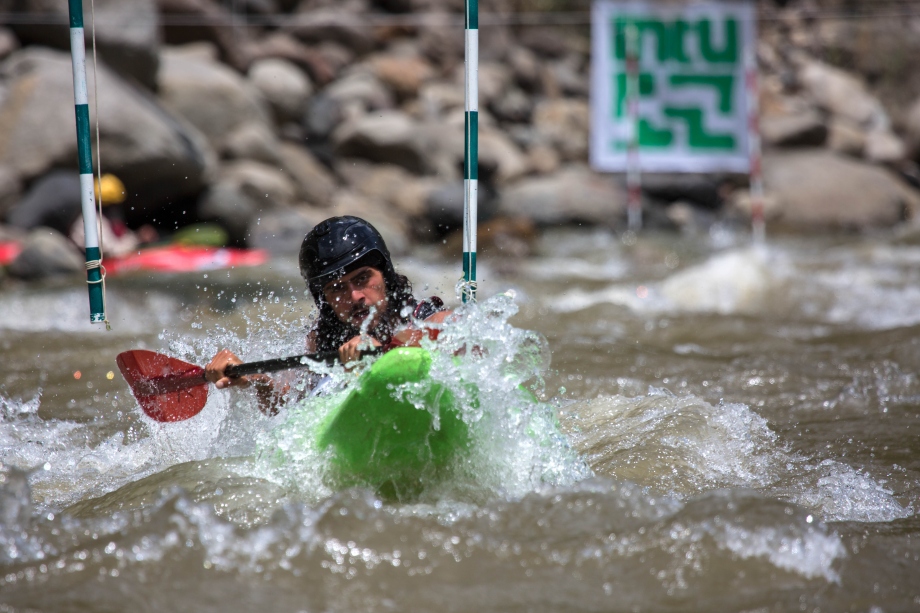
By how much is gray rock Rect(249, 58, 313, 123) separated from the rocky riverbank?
0.03m

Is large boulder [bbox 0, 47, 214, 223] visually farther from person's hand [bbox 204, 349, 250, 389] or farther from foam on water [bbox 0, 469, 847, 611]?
foam on water [bbox 0, 469, 847, 611]

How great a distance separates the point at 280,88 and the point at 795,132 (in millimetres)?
7719

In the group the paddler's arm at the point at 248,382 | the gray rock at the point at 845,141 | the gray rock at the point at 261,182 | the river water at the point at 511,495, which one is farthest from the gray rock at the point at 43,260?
the gray rock at the point at 845,141

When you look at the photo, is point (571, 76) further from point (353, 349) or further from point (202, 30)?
point (353, 349)

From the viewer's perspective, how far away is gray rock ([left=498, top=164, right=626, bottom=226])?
34.9 feet

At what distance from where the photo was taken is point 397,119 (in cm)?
1180

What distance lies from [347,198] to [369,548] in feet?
28.8

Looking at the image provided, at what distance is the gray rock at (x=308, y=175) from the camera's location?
34.2 feet

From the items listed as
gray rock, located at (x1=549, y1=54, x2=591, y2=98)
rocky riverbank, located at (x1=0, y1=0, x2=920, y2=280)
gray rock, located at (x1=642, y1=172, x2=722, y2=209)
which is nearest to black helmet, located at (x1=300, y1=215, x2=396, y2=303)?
rocky riverbank, located at (x1=0, y1=0, x2=920, y2=280)

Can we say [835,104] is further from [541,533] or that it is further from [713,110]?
[541,533]

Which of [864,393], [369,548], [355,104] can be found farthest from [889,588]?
[355,104]

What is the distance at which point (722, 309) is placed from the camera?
628cm

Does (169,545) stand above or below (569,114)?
below

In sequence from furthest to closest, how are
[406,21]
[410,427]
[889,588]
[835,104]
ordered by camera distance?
[835,104]
[406,21]
[410,427]
[889,588]
